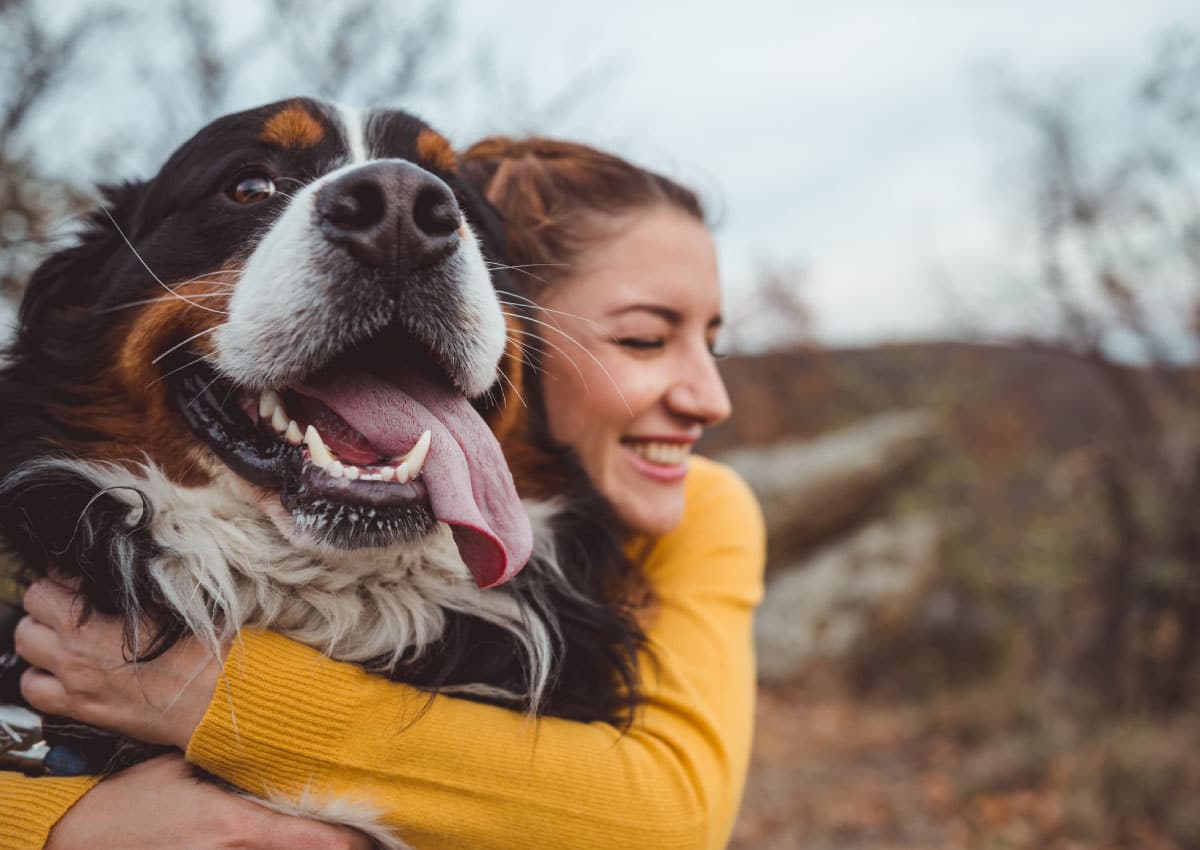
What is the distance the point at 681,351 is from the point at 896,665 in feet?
18.9

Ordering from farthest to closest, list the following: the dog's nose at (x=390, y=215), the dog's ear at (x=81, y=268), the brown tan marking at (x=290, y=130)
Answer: the dog's ear at (x=81, y=268)
the brown tan marking at (x=290, y=130)
the dog's nose at (x=390, y=215)

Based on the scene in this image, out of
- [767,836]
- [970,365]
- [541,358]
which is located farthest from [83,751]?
[970,365]

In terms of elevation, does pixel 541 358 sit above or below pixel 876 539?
above

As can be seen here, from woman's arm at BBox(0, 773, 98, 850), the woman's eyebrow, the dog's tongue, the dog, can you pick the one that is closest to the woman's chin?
the dog

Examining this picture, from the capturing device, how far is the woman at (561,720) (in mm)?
1642

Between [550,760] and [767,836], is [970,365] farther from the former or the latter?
[550,760]

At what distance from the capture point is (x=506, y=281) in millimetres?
2238

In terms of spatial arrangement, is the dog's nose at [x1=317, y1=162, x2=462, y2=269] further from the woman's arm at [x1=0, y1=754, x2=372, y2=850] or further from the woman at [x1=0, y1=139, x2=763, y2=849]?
the woman's arm at [x1=0, y1=754, x2=372, y2=850]

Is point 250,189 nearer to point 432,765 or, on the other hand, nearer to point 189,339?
point 189,339

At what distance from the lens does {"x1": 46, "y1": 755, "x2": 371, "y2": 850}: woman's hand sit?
1580 millimetres

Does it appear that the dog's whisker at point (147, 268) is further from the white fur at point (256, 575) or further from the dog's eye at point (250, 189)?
the white fur at point (256, 575)

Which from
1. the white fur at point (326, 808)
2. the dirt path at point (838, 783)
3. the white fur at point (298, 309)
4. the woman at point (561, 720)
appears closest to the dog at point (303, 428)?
the white fur at point (298, 309)

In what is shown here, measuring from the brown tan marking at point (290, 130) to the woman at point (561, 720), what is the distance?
0.56m

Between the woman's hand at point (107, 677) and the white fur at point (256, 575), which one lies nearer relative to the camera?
the woman's hand at point (107, 677)
